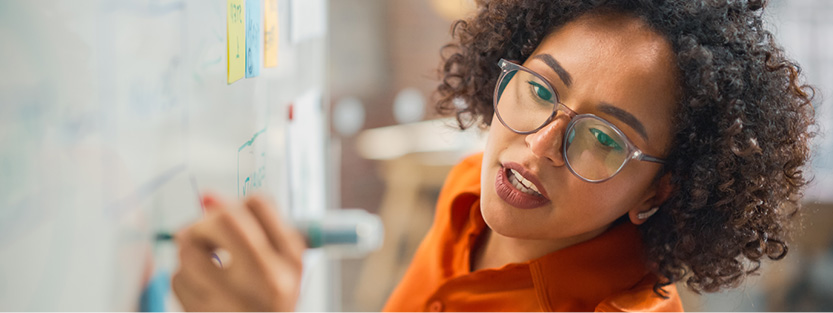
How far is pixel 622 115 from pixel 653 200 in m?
0.15

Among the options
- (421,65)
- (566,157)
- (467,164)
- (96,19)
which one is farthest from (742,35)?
(421,65)

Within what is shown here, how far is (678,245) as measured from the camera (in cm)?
76

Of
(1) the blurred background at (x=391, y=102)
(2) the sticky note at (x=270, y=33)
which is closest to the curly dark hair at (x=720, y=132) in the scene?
(2) the sticky note at (x=270, y=33)

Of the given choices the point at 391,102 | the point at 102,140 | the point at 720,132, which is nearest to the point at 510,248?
the point at 720,132

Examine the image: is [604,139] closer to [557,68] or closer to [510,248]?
[557,68]

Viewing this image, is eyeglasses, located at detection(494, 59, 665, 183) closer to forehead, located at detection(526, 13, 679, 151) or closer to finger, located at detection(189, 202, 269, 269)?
forehead, located at detection(526, 13, 679, 151)

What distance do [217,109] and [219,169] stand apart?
5 centimetres

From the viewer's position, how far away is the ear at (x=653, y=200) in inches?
28.9

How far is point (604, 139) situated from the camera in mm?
664

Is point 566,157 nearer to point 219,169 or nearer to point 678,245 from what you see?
point 678,245

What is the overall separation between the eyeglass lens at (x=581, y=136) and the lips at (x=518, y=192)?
0.13 ft

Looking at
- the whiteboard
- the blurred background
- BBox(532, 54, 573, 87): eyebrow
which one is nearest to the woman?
BBox(532, 54, 573, 87): eyebrow

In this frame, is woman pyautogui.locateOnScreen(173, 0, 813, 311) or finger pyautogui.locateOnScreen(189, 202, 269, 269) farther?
woman pyautogui.locateOnScreen(173, 0, 813, 311)

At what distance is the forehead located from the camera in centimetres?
65
